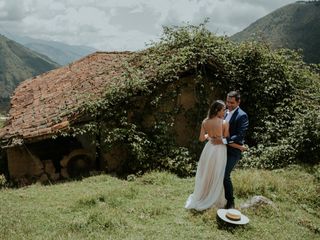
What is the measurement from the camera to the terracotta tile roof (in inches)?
510

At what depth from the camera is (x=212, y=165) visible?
800cm

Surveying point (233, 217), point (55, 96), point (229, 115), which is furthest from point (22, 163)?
point (233, 217)

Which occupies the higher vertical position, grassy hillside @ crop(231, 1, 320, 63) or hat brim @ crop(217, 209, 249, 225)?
grassy hillside @ crop(231, 1, 320, 63)

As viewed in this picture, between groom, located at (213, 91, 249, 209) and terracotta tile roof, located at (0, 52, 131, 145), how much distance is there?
21.0ft

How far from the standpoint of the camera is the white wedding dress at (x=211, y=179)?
26.0ft

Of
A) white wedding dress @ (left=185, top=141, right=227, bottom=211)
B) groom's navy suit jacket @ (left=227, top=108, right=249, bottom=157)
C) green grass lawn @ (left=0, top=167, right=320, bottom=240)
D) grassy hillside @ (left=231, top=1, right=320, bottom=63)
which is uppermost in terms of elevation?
grassy hillside @ (left=231, top=1, right=320, bottom=63)

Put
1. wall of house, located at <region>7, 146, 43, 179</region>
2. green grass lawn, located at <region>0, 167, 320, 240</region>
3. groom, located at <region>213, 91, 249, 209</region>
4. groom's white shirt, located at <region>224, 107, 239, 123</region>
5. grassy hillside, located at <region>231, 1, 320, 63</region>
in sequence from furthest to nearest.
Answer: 1. grassy hillside, located at <region>231, 1, 320, 63</region>
2. wall of house, located at <region>7, 146, 43, 179</region>
3. groom's white shirt, located at <region>224, 107, 239, 123</region>
4. groom, located at <region>213, 91, 249, 209</region>
5. green grass lawn, located at <region>0, 167, 320, 240</region>

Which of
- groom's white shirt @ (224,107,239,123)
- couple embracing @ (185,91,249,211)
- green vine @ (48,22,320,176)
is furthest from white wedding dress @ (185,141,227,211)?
green vine @ (48,22,320,176)

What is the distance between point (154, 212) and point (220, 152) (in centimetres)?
181

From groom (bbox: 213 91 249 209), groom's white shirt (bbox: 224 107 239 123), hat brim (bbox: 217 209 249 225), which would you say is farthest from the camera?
groom's white shirt (bbox: 224 107 239 123)

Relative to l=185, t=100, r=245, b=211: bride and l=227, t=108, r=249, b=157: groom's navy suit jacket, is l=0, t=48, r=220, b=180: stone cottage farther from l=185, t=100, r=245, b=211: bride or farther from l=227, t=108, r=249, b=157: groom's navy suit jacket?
l=227, t=108, r=249, b=157: groom's navy suit jacket

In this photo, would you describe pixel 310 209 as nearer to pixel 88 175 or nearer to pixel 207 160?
Answer: pixel 207 160

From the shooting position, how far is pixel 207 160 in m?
8.05

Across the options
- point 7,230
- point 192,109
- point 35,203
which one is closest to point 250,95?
point 192,109
